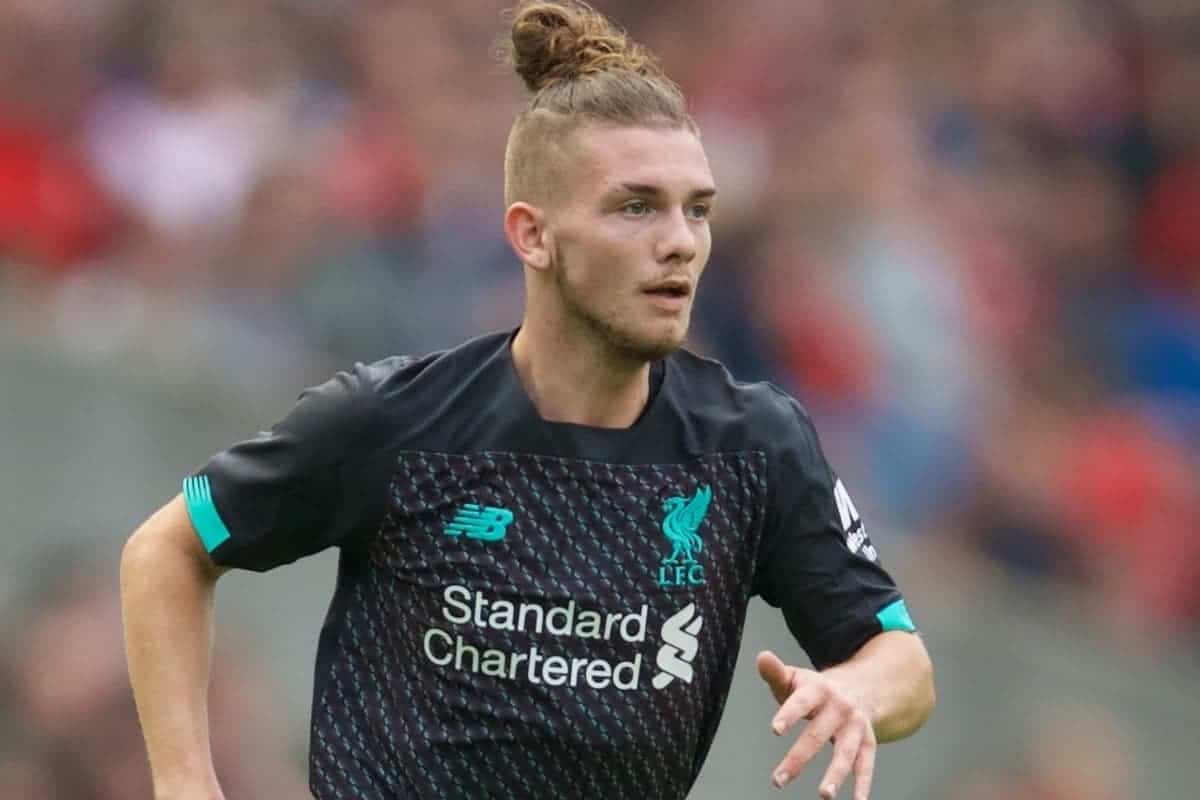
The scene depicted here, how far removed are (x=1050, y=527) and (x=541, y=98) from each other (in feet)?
14.4

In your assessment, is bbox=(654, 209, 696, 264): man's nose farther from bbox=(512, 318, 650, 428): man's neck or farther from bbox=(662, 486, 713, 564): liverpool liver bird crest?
bbox=(662, 486, 713, 564): liverpool liver bird crest

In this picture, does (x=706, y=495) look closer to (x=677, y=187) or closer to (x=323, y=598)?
(x=677, y=187)

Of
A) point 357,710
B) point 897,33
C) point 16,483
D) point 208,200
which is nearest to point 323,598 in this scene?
point 16,483

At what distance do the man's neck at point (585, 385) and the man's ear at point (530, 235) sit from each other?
160 millimetres

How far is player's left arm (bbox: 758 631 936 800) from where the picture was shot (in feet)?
13.6

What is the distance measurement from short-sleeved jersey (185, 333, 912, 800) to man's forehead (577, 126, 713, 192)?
0.46m

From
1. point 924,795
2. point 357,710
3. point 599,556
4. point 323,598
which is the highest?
point 599,556

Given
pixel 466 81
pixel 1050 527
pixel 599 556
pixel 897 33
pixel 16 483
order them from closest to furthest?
pixel 599 556 < pixel 16 483 < pixel 1050 527 < pixel 466 81 < pixel 897 33

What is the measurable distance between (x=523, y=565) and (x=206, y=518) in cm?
66

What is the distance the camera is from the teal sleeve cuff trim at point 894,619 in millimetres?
4777

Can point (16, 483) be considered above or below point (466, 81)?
below

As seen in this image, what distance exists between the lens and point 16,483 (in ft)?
25.8

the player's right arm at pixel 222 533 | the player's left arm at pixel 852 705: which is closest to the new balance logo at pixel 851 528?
the player's left arm at pixel 852 705

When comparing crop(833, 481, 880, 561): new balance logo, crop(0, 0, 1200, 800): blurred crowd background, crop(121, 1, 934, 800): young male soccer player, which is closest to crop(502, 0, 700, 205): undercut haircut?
crop(121, 1, 934, 800): young male soccer player
